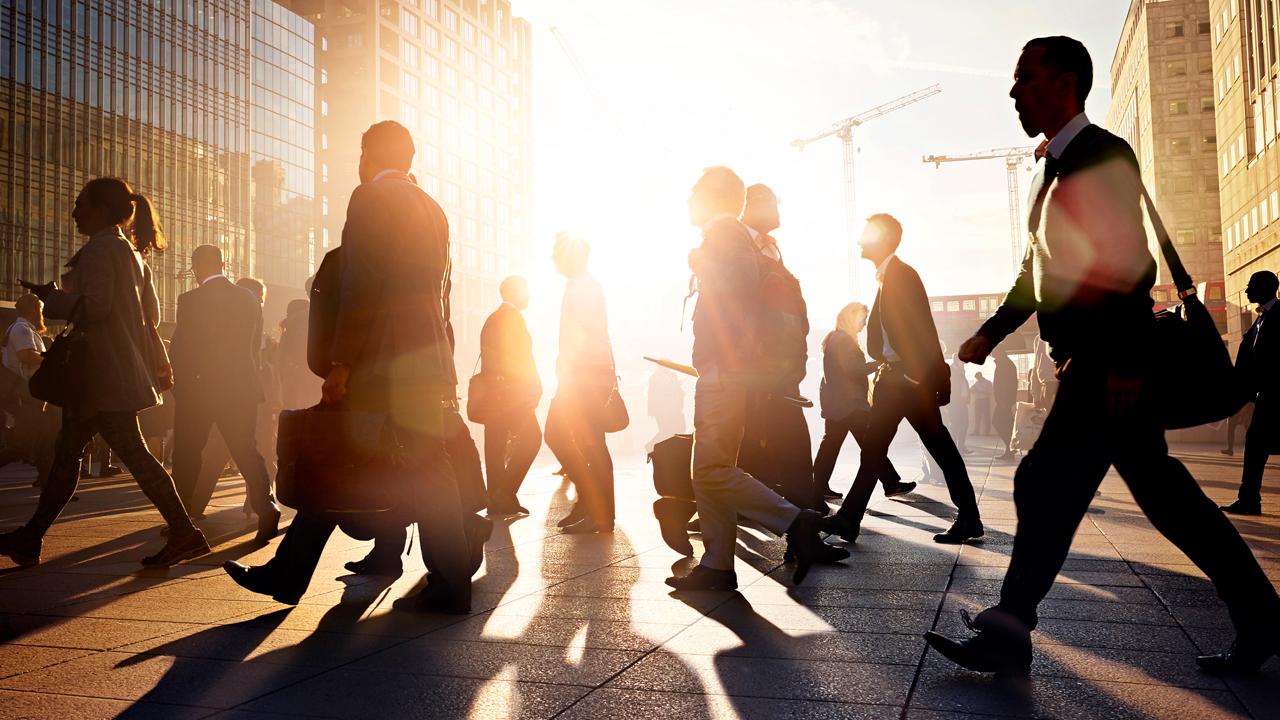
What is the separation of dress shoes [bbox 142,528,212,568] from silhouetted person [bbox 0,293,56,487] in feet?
14.9

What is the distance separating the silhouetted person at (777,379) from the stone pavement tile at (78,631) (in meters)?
2.50

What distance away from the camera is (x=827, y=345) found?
8.51 metres

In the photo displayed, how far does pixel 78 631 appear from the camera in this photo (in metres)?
3.89

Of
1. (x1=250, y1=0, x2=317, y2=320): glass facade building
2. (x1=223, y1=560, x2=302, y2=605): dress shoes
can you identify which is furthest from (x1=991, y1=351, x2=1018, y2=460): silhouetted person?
(x1=250, y1=0, x2=317, y2=320): glass facade building

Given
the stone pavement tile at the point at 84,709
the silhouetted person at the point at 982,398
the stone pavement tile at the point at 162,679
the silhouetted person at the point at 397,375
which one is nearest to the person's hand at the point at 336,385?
the silhouetted person at the point at 397,375

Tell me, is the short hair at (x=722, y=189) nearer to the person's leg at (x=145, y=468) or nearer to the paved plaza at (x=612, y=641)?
the paved plaza at (x=612, y=641)

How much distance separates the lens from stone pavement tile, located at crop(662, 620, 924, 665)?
3428mm

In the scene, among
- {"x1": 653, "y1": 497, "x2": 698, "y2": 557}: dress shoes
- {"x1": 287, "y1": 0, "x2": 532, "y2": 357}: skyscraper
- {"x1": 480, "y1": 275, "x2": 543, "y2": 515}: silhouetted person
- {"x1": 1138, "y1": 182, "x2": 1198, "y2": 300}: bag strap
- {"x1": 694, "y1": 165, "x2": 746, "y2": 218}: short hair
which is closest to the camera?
{"x1": 1138, "y1": 182, "x2": 1198, "y2": 300}: bag strap

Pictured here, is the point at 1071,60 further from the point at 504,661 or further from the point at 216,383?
the point at 216,383

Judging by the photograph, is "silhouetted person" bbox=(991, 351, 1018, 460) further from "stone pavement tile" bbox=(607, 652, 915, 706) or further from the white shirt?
"stone pavement tile" bbox=(607, 652, 915, 706)

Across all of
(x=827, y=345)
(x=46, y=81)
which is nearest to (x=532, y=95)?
(x=46, y=81)

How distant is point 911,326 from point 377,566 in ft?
10.4

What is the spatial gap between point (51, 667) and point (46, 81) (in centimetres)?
5508

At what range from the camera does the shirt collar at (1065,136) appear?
3.34 meters
